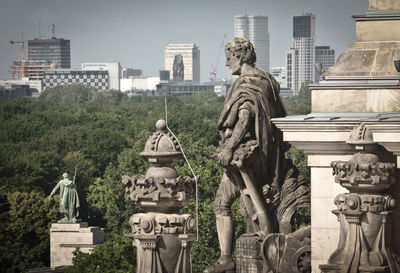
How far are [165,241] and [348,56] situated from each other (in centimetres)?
354

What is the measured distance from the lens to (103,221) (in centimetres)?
14975

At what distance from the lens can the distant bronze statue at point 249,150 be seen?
23062 mm

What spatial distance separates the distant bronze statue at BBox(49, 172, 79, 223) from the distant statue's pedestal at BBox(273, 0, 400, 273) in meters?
96.1

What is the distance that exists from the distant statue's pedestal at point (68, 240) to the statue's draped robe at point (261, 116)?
9083cm

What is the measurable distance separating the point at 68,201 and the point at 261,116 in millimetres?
96723

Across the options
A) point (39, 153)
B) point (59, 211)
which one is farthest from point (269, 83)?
point (39, 153)

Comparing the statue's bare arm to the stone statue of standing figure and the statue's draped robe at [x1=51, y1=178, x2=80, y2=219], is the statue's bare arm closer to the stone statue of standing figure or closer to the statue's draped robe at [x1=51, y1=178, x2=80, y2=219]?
the stone statue of standing figure

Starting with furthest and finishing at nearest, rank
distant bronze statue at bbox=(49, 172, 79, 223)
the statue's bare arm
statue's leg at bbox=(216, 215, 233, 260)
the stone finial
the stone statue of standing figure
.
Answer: distant bronze statue at bbox=(49, 172, 79, 223) → statue's leg at bbox=(216, 215, 233, 260) → the stone statue of standing figure → the statue's bare arm → the stone finial

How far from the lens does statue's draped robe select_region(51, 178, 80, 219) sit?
119 m

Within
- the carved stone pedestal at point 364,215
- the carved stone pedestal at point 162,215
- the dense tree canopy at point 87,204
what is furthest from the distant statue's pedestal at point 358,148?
the dense tree canopy at point 87,204

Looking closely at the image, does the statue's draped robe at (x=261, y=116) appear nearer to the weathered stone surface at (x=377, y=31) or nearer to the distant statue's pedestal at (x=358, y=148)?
the distant statue's pedestal at (x=358, y=148)

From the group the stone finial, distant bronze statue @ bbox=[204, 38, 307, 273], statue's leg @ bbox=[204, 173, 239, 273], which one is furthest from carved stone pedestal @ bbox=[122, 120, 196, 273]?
the stone finial

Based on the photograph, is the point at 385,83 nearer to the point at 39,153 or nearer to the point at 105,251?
the point at 105,251

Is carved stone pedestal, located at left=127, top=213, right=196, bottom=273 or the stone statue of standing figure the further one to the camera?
the stone statue of standing figure
